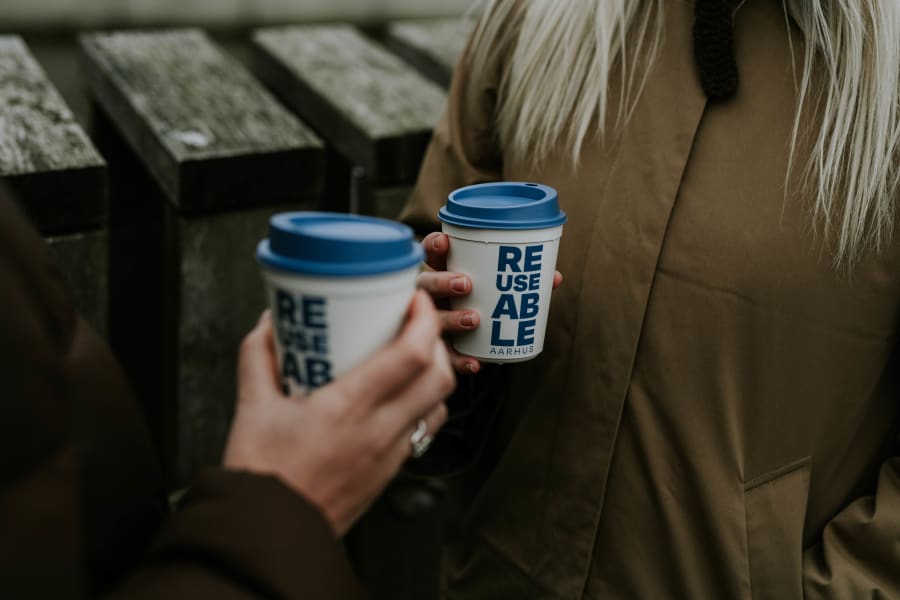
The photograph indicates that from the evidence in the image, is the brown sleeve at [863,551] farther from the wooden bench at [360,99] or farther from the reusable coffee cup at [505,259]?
the wooden bench at [360,99]

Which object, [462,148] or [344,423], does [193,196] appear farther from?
[344,423]

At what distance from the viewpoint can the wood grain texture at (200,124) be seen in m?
1.71

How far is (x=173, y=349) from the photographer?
1909 mm

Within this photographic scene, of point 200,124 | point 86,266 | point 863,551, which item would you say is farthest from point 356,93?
point 863,551

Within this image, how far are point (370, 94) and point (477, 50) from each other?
48 cm

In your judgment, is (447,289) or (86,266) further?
(86,266)

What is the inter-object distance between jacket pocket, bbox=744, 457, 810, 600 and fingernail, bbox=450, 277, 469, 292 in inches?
20.9

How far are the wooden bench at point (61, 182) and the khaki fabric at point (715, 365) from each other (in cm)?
75

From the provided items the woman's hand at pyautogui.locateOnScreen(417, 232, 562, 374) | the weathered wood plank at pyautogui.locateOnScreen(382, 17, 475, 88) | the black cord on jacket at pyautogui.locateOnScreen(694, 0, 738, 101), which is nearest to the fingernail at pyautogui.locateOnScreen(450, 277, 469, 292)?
the woman's hand at pyautogui.locateOnScreen(417, 232, 562, 374)

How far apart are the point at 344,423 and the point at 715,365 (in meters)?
0.69

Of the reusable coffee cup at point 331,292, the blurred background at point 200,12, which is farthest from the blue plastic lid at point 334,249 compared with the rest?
the blurred background at point 200,12

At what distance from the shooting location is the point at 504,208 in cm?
128

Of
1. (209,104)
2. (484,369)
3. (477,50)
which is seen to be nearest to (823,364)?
(484,369)

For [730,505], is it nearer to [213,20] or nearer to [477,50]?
[477,50]
